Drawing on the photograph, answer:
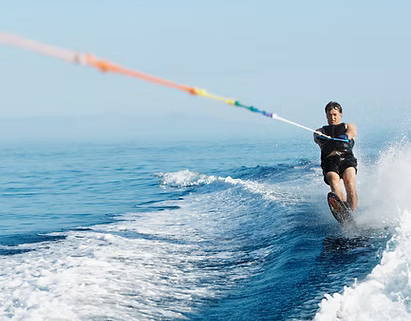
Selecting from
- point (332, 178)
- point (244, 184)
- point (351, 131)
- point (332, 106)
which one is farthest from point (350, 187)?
point (244, 184)

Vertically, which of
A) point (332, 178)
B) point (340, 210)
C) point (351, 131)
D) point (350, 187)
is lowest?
point (340, 210)

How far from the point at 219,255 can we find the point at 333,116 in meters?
3.06

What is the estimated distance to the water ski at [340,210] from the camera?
29.0 ft

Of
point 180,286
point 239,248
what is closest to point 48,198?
point 239,248

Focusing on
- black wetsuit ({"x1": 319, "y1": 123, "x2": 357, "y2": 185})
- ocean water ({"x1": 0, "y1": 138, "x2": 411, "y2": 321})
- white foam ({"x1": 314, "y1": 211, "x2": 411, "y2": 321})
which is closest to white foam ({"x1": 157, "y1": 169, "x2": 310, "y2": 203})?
ocean water ({"x1": 0, "y1": 138, "x2": 411, "y2": 321})

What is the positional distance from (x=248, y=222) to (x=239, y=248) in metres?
2.23

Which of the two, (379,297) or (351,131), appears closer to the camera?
(379,297)

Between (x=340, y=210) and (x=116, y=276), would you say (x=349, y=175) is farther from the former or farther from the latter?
(x=116, y=276)

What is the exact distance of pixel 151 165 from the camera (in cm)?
A: 3083

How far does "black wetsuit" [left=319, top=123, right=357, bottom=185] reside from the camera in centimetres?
930

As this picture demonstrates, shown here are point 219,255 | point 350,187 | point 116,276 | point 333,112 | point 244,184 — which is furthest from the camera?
point 244,184

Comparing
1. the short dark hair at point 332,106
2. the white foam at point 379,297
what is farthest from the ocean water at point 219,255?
the short dark hair at point 332,106

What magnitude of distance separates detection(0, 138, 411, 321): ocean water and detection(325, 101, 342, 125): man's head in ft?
5.67

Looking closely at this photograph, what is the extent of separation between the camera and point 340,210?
8906 mm
